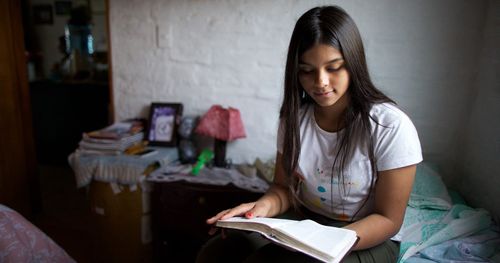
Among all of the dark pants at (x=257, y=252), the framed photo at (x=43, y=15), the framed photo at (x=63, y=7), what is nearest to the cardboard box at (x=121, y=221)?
the dark pants at (x=257, y=252)

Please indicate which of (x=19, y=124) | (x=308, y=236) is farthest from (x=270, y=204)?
(x=19, y=124)

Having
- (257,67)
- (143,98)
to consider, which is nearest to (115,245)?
(143,98)

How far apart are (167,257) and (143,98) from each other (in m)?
0.91

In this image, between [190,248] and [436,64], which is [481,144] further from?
[190,248]

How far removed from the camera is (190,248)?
1.95 m

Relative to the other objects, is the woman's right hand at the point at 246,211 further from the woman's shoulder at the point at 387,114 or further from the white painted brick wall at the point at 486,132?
the white painted brick wall at the point at 486,132

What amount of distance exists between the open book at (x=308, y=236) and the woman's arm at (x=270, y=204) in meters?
0.10

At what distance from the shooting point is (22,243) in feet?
3.94

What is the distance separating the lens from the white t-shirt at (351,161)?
97cm

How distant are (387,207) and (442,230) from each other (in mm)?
413

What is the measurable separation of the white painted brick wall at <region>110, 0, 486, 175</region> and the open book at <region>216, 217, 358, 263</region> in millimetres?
1054

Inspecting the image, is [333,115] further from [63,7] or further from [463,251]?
[63,7]

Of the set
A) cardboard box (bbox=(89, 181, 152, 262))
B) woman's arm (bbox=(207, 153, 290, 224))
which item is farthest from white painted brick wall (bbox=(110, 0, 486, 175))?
woman's arm (bbox=(207, 153, 290, 224))

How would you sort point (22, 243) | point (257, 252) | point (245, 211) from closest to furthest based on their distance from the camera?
point (257, 252) → point (245, 211) → point (22, 243)
